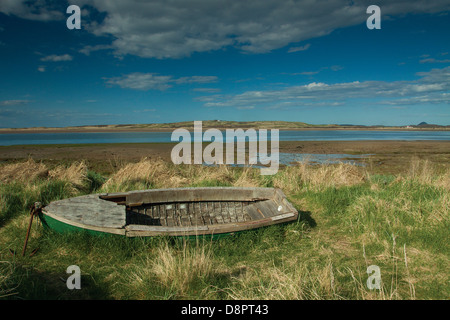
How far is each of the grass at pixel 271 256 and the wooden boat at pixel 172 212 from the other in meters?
0.25

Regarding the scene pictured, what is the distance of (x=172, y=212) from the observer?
25.4ft

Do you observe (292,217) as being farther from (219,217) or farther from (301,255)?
(219,217)

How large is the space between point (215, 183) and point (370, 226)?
18.7ft

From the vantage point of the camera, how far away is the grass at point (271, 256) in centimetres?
436

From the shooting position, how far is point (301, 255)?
19.7ft

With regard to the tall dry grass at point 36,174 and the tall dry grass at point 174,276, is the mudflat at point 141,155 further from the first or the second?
the tall dry grass at point 174,276

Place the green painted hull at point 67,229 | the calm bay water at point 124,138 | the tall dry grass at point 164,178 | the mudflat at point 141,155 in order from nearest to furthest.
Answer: the green painted hull at point 67,229, the tall dry grass at point 164,178, the mudflat at point 141,155, the calm bay water at point 124,138

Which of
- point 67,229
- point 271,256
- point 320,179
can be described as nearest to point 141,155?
point 320,179

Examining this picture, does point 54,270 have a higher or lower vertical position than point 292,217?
lower

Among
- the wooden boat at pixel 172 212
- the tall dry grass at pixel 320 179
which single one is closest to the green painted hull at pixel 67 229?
the wooden boat at pixel 172 212

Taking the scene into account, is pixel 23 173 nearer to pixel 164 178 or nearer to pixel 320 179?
pixel 164 178

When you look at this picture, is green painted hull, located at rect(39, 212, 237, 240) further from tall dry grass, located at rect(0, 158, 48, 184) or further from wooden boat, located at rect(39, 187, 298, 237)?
tall dry grass, located at rect(0, 158, 48, 184)
